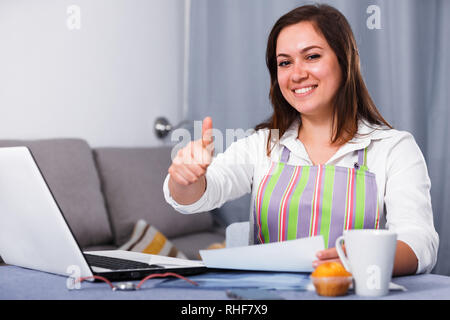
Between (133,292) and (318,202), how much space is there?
1.99ft

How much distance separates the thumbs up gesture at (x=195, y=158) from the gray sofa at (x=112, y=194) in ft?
4.09

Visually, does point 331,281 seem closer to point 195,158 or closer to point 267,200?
point 195,158

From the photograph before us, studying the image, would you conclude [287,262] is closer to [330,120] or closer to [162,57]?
[330,120]

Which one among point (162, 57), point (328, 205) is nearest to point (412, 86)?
point (328, 205)

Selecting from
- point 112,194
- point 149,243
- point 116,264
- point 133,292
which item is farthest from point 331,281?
point 112,194

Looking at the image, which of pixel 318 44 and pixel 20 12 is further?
pixel 20 12

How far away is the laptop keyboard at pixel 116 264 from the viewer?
91 centimetres

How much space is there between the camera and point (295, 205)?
4.13 ft

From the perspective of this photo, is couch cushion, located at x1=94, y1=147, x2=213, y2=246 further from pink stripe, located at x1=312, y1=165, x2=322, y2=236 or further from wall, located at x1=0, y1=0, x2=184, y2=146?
pink stripe, located at x1=312, y1=165, x2=322, y2=236

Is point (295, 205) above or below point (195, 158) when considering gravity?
below

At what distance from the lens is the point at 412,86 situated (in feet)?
6.49

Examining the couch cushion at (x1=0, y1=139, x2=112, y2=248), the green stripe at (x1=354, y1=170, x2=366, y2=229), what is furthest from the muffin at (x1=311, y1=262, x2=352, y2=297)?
the couch cushion at (x1=0, y1=139, x2=112, y2=248)

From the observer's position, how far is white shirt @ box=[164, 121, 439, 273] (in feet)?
3.48
